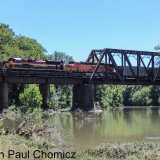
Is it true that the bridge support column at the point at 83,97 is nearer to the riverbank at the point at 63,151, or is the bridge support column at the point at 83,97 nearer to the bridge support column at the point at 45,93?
the bridge support column at the point at 45,93

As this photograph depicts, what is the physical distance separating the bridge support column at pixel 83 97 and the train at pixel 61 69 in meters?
2.43

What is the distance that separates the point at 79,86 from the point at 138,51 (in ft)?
40.7

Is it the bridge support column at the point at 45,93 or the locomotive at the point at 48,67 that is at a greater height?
the locomotive at the point at 48,67

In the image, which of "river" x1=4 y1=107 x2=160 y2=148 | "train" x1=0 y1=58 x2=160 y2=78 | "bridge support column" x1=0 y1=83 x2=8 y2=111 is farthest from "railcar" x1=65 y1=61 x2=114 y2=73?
"bridge support column" x1=0 y1=83 x2=8 y2=111

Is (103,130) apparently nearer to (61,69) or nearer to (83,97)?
(83,97)

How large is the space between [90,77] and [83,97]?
3645 millimetres

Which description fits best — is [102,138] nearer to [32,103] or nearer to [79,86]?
[32,103]

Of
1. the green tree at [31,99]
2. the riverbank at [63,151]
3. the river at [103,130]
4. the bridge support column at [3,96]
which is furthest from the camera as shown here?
the green tree at [31,99]

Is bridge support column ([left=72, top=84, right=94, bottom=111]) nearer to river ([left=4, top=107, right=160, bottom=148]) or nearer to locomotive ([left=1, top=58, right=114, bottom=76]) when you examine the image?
locomotive ([left=1, top=58, right=114, bottom=76])

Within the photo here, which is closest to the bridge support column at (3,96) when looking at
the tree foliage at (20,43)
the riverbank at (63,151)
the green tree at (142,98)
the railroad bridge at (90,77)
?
the railroad bridge at (90,77)

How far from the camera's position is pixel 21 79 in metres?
57.6

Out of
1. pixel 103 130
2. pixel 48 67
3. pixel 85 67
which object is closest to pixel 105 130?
pixel 103 130

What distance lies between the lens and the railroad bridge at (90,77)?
57.3 meters

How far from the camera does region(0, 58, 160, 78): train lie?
5716 centimetres
